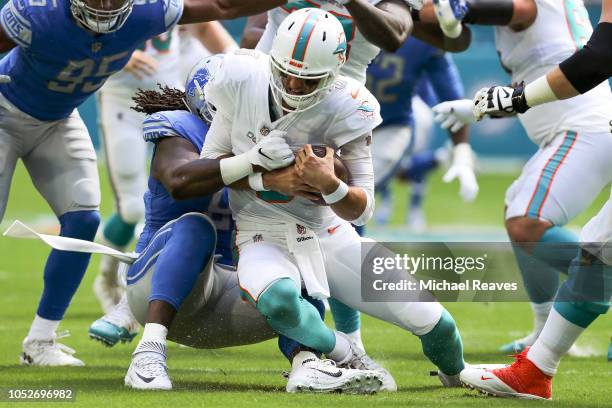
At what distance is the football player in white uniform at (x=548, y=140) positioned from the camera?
17.7 ft

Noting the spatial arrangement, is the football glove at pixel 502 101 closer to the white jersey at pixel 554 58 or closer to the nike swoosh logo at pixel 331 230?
the nike swoosh logo at pixel 331 230

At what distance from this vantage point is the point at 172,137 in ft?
14.9

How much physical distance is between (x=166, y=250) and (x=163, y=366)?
432 millimetres

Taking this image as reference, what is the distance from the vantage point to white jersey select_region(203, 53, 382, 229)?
168 inches

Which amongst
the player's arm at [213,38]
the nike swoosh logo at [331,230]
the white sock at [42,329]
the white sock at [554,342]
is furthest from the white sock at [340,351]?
the player's arm at [213,38]

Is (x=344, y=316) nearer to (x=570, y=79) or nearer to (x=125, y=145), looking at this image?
(x=570, y=79)

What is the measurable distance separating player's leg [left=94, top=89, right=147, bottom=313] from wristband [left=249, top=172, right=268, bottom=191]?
2906 millimetres

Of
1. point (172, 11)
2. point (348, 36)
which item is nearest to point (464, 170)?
point (348, 36)

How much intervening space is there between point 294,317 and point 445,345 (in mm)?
633

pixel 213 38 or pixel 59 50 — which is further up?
pixel 59 50

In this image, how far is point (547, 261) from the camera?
5.58 m

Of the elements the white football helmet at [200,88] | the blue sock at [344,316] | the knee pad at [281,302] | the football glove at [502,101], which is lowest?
the blue sock at [344,316]

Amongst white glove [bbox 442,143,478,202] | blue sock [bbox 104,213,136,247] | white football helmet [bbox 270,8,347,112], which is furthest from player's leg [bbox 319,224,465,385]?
blue sock [bbox 104,213,136,247]

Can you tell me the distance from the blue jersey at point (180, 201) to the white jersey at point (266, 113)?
0.69 ft
